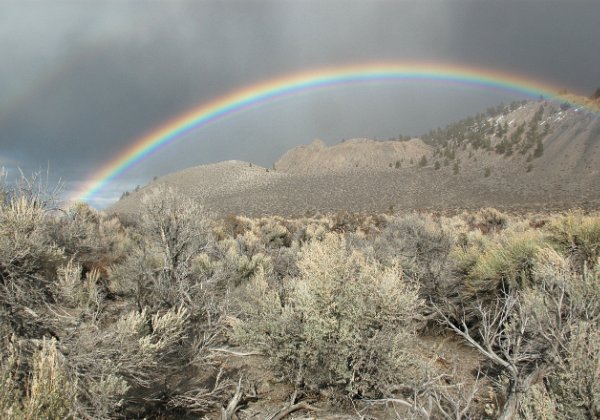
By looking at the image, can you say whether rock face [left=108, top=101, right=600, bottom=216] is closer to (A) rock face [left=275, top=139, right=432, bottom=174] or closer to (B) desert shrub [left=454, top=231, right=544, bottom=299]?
(A) rock face [left=275, top=139, right=432, bottom=174]

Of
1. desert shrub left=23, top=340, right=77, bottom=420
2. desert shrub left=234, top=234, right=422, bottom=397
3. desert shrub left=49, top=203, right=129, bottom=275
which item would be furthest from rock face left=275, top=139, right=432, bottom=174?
desert shrub left=23, top=340, right=77, bottom=420

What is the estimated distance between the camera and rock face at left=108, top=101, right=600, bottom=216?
51938mm

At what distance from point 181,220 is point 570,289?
7.80 m

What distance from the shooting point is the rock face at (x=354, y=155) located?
117 metres

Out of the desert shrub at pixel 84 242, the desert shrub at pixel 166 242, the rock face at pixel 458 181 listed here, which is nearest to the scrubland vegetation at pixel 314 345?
the desert shrub at pixel 166 242

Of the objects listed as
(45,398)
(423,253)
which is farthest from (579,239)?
(45,398)

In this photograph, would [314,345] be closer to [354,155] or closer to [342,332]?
[342,332]

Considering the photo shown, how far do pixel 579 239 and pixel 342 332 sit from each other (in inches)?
199

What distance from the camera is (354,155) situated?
404 ft

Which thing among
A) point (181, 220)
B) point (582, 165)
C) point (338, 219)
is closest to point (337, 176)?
point (582, 165)

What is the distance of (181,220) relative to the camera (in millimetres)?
8898

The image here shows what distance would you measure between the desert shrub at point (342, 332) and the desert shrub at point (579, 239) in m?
3.54

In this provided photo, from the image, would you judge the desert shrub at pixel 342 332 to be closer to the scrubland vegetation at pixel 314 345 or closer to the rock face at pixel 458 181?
the scrubland vegetation at pixel 314 345

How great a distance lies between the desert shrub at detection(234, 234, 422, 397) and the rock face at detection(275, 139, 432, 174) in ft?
351
